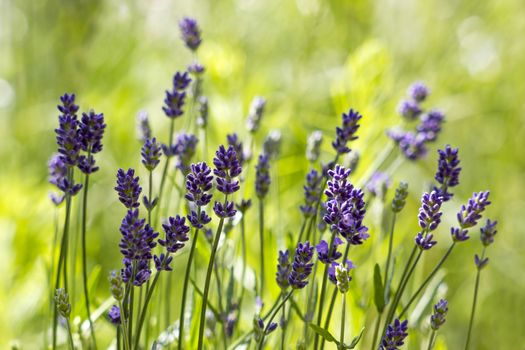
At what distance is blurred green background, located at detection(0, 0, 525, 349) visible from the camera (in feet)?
4.07

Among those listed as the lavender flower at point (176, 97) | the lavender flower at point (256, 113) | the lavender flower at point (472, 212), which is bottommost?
the lavender flower at point (472, 212)

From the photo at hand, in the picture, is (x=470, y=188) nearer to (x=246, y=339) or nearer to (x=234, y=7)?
(x=234, y=7)

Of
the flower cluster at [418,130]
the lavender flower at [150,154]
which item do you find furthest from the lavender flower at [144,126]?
the flower cluster at [418,130]

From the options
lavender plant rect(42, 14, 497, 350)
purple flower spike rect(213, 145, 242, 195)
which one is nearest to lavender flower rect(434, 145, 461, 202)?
lavender plant rect(42, 14, 497, 350)

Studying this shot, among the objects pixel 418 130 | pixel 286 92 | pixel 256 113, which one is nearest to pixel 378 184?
pixel 418 130

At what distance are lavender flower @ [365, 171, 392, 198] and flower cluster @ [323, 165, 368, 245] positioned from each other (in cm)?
30

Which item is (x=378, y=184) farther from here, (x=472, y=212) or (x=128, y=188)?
(x=128, y=188)

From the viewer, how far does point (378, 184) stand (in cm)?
94

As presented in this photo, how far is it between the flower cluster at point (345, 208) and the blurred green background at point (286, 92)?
355 millimetres

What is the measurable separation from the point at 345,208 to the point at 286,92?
128 centimetres

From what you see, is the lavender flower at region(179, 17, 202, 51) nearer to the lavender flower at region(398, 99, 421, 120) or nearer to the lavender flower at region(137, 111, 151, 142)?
the lavender flower at region(137, 111, 151, 142)

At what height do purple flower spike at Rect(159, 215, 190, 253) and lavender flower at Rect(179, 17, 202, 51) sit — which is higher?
lavender flower at Rect(179, 17, 202, 51)

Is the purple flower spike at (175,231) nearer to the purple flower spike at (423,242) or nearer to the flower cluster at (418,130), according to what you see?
the purple flower spike at (423,242)

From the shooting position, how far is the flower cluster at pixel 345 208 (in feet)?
1.82
